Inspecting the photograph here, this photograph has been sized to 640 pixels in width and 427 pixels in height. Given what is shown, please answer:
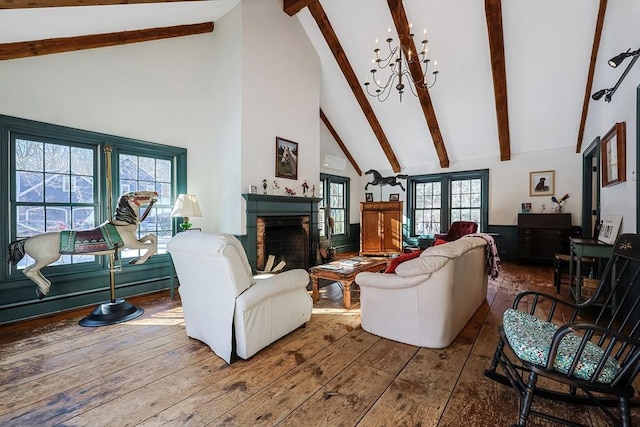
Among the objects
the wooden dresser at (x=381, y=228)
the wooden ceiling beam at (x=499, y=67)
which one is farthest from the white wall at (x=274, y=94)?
the wooden ceiling beam at (x=499, y=67)

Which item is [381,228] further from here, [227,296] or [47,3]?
[47,3]

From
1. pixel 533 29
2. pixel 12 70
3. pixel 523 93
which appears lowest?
pixel 12 70

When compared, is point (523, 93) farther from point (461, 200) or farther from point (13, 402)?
point (13, 402)

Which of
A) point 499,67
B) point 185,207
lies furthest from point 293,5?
point 185,207

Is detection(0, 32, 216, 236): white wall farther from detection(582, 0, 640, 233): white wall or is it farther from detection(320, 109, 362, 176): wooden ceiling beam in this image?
detection(582, 0, 640, 233): white wall

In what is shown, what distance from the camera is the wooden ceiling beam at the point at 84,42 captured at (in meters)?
2.76

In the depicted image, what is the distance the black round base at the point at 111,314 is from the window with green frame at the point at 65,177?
715mm

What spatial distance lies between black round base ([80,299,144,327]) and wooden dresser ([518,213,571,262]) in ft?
22.0

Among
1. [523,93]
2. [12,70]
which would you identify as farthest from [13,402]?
[523,93]

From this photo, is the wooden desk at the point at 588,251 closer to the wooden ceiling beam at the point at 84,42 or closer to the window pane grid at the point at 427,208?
the window pane grid at the point at 427,208

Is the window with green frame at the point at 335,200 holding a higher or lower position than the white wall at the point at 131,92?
lower

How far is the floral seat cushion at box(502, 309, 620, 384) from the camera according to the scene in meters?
1.31

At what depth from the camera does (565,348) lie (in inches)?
58.1

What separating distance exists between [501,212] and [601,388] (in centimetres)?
602
